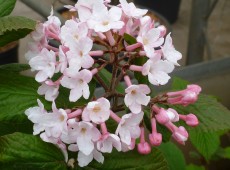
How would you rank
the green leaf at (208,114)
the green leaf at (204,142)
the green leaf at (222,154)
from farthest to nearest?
the green leaf at (222,154) < the green leaf at (204,142) < the green leaf at (208,114)

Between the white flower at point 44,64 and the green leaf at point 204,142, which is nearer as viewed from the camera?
the white flower at point 44,64

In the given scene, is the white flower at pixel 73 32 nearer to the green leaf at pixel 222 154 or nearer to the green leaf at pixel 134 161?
the green leaf at pixel 134 161

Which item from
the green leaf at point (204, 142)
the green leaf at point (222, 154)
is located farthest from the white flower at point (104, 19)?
the green leaf at point (222, 154)

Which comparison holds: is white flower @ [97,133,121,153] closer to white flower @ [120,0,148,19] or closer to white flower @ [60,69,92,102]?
white flower @ [60,69,92,102]

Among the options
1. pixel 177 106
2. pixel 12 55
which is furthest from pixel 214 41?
pixel 177 106

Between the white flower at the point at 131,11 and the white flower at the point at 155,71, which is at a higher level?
the white flower at the point at 131,11

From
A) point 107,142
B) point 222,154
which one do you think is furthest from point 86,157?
point 222,154
